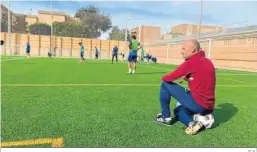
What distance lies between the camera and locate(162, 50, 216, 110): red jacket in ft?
12.7

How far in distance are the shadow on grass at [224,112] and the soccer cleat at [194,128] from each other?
48 cm

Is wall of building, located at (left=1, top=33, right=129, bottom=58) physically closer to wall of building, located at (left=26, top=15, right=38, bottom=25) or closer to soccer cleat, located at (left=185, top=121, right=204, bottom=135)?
wall of building, located at (left=26, top=15, right=38, bottom=25)

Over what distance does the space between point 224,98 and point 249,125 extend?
245 cm

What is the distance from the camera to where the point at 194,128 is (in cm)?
372

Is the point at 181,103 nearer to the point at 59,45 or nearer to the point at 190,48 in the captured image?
the point at 190,48

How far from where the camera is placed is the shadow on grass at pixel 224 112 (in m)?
4.56

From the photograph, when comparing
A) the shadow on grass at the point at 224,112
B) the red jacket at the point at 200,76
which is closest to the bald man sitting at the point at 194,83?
the red jacket at the point at 200,76

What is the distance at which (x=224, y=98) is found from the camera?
6695 mm

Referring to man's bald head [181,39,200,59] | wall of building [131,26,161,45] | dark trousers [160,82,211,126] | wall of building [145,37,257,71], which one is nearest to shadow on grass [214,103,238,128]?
dark trousers [160,82,211,126]

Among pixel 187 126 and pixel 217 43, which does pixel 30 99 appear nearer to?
pixel 187 126

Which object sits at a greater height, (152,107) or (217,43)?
(217,43)

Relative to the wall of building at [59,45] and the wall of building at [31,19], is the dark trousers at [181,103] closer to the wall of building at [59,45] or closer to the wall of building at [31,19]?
the wall of building at [59,45]
